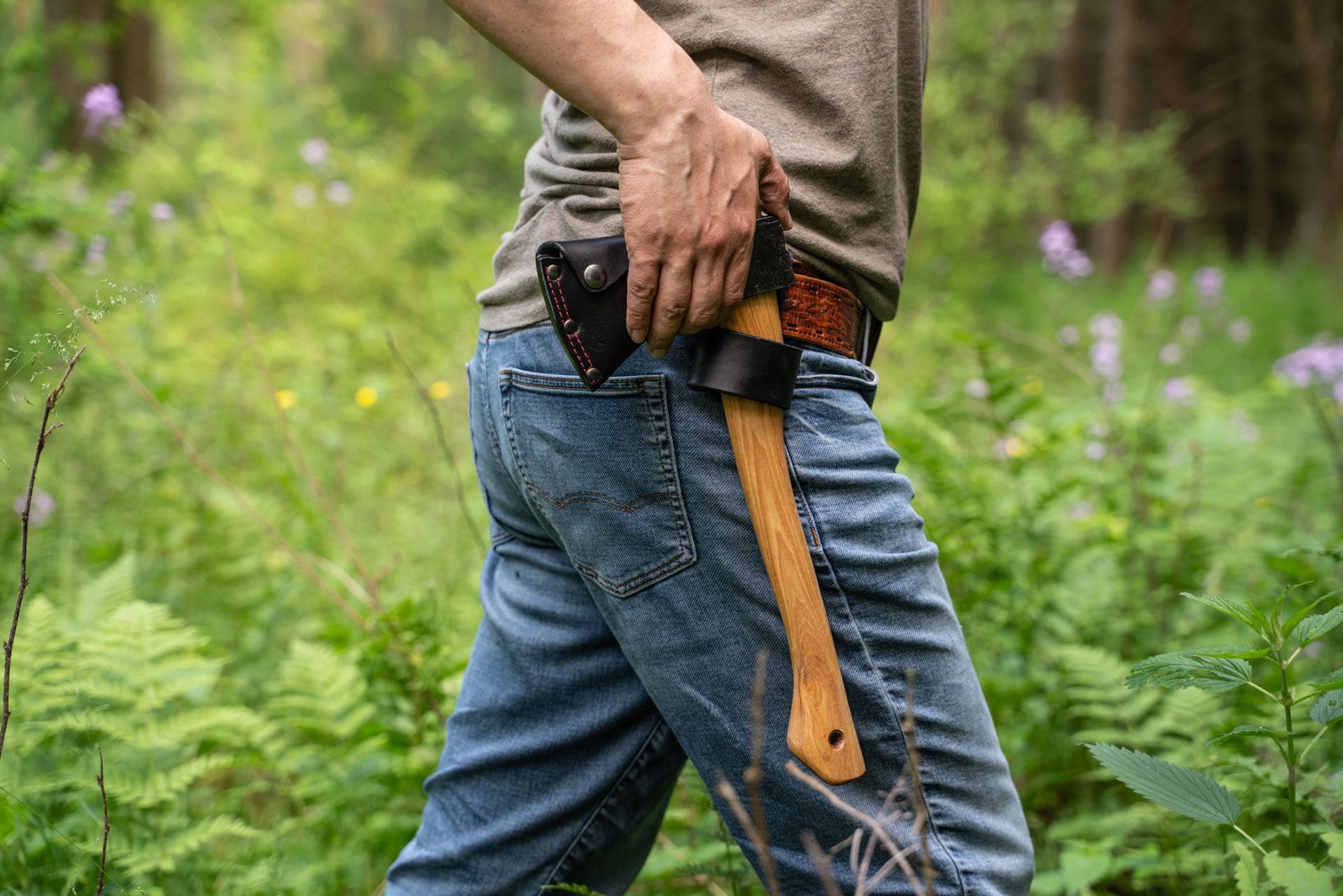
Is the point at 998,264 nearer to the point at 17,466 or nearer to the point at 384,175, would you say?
the point at 384,175

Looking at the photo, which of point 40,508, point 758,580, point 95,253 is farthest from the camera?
point 95,253

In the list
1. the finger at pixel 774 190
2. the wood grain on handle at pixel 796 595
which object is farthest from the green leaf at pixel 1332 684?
the finger at pixel 774 190

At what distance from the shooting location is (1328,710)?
3.40 ft

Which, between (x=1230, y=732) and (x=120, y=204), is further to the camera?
(x=120, y=204)

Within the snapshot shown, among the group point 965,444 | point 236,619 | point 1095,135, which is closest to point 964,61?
point 1095,135

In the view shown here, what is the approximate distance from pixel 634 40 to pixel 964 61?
29.2ft

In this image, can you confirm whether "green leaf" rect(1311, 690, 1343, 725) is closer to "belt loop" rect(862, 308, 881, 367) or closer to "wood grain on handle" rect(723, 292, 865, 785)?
"wood grain on handle" rect(723, 292, 865, 785)

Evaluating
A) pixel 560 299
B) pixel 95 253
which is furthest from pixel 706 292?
pixel 95 253

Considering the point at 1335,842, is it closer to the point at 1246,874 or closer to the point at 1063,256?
the point at 1246,874

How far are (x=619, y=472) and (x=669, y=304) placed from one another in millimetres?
187

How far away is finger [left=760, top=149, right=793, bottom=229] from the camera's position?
0.95m

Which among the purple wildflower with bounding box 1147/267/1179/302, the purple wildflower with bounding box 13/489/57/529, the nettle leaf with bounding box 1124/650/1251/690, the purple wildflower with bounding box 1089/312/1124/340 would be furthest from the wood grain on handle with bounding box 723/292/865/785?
the purple wildflower with bounding box 1089/312/1124/340

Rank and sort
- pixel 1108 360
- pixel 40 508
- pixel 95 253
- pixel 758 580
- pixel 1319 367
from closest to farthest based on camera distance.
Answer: pixel 758 580
pixel 40 508
pixel 95 253
pixel 1319 367
pixel 1108 360

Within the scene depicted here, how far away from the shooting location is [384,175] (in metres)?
7.20
